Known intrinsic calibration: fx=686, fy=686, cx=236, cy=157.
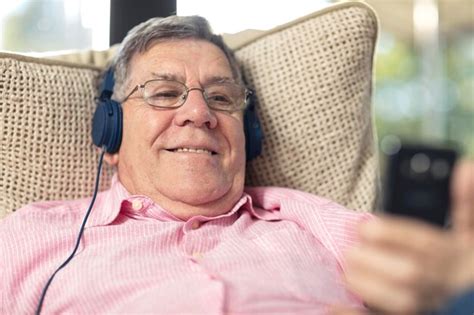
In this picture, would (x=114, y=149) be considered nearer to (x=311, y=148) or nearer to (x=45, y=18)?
(x=311, y=148)

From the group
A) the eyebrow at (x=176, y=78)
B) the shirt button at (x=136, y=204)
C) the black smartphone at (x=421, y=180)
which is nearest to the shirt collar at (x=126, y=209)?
the shirt button at (x=136, y=204)

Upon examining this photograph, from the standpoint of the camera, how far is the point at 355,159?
1.51 m

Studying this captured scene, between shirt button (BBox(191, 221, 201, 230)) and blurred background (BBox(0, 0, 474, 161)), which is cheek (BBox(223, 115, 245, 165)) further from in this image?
blurred background (BBox(0, 0, 474, 161))

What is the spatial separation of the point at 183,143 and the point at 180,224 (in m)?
0.16

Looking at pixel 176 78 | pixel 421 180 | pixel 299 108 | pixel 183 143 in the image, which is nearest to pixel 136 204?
pixel 183 143

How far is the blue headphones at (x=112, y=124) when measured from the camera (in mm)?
1372

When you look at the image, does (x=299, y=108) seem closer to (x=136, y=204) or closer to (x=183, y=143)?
(x=183, y=143)

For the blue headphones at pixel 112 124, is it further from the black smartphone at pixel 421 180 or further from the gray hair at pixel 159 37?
the black smartphone at pixel 421 180

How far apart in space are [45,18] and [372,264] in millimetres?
1996

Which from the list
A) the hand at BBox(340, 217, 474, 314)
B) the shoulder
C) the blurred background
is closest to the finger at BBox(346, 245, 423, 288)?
the hand at BBox(340, 217, 474, 314)

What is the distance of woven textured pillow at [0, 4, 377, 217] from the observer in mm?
1424

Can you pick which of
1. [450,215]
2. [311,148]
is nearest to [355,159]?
[311,148]

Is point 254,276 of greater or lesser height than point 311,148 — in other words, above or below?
below

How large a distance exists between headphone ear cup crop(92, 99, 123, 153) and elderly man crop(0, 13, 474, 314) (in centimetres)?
1
